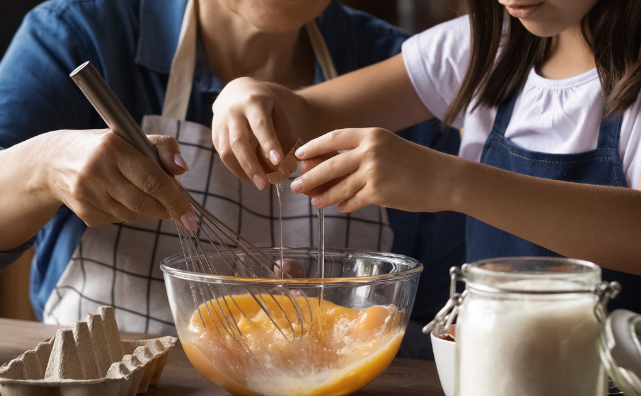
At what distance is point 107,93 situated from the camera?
0.54 meters

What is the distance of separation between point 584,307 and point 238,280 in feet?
0.94

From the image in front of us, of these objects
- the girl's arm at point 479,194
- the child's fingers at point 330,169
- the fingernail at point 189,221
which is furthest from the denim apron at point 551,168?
the fingernail at point 189,221

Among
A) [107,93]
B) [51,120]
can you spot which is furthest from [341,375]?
[51,120]

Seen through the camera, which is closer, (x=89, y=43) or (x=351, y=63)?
(x=89, y=43)

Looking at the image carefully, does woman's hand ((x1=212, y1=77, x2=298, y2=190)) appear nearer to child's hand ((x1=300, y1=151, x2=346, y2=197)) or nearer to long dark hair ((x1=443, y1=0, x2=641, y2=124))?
child's hand ((x1=300, y1=151, x2=346, y2=197))

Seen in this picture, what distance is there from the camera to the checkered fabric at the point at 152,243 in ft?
3.68

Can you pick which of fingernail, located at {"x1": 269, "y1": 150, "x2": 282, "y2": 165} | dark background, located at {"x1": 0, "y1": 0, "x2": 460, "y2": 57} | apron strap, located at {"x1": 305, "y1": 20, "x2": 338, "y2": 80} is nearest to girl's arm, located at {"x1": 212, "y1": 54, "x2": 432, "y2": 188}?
fingernail, located at {"x1": 269, "y1": 150, "x2": 282, "y2": 165}

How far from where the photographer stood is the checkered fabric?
1122 millimetres

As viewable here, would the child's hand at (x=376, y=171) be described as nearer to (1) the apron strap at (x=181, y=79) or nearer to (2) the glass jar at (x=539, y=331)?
(2) the glass jar at (x=539, y=331)

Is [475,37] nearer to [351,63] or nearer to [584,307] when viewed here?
[351,63]

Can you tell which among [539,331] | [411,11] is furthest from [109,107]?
[411,11]

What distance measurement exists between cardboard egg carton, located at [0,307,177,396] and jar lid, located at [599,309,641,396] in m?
0.40

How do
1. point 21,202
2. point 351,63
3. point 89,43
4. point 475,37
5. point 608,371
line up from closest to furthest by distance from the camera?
point 608,371, point 21,202, point 475,37, point 89,43, point 351,63

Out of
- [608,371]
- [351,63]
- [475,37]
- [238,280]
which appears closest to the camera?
[608,371]
